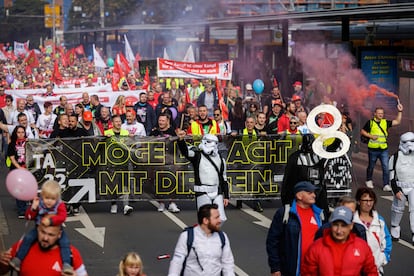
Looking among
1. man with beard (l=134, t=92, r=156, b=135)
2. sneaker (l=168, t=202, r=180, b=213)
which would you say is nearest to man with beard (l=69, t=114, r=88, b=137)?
sneaker (l=168, t=202, r=180, b=213)

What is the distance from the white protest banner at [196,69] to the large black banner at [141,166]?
990cm

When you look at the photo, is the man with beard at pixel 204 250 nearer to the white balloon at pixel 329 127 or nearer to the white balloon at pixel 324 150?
the white balloon at pixel 324 150

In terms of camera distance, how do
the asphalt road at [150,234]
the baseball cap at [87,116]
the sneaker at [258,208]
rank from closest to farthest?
the asphalt road at [150,234], the sneaker at [258,208], the baseball cap at [87,116]

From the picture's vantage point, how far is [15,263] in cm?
740

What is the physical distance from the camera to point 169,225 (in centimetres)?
1549

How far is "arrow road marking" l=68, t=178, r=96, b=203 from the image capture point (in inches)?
645

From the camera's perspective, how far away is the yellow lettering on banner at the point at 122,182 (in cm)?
1656

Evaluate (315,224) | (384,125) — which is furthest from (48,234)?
(384,125)

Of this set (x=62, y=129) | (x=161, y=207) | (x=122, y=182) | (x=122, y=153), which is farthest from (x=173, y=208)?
(x=62, y=129)

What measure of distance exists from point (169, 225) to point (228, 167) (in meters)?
1.86

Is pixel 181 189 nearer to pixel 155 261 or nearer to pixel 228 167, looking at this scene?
pixel 228 167

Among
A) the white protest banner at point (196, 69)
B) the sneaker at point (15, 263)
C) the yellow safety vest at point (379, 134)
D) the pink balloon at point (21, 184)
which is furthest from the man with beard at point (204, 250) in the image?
the white protest banner at point (196, 69)

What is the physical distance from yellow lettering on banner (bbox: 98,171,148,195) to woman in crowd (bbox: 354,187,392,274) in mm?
7989

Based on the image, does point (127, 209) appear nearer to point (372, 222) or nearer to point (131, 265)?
point (372, 222)
